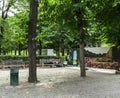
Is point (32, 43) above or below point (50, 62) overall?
above

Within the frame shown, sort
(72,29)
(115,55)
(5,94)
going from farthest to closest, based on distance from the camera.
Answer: (115,55) < (72,29) < (5,94)

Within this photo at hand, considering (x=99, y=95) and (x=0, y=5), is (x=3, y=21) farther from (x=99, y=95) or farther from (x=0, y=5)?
(x=99, y=95)

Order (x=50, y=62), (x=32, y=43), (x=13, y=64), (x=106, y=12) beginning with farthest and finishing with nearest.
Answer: (x=50, y=62)
(x=13, y=64)
(x=106, y=12)
(x=32, y=43)

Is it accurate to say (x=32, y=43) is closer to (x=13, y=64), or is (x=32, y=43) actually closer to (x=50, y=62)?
(x=13, y=64)

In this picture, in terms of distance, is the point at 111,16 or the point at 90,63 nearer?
the point at 111,16

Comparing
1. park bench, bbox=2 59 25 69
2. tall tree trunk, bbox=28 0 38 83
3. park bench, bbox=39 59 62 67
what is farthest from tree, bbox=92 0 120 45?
park bench, bbox=39 59 62 67

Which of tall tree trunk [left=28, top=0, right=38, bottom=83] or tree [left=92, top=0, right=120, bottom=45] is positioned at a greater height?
tree [left=92, top=0, right=120, bottom=45]

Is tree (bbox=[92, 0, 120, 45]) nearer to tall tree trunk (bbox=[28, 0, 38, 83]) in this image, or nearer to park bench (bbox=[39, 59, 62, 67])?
tall tree trunk (bbox=[28, 0, 38, 83])

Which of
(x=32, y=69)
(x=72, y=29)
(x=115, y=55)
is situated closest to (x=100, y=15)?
(x=72, y=29)

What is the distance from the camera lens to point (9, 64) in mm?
26719

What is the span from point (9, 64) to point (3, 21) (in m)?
8.23

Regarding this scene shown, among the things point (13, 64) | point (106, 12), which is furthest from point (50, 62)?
point (106, 12)

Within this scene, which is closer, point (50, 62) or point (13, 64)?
point (13, 64)

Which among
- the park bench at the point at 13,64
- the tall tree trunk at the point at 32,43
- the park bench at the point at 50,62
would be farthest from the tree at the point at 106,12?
the park bench at the point at 50,62
